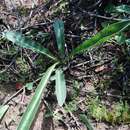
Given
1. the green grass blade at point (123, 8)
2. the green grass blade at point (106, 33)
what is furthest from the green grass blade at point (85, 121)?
the green grass blade at point (123, 8)

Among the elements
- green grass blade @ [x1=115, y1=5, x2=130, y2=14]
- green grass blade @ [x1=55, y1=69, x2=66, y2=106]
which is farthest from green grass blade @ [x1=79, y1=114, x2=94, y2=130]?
green grass blade @ [x1=115, y1=5, x2=130, y2=14]

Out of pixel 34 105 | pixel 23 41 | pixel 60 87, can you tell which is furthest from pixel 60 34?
pixel 34 105

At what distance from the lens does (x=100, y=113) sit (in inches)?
60.4

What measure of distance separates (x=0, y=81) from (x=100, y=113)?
1.73ft

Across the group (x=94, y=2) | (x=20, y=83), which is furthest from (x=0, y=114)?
(x=94, y=2)

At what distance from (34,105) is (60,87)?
0.15 m

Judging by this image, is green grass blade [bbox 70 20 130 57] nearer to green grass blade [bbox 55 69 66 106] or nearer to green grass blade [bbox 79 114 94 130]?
green grass blade [bbox 55 69 66 106]

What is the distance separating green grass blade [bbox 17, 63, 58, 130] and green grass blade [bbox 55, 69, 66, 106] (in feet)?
0.14

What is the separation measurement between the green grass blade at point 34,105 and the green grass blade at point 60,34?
8cm

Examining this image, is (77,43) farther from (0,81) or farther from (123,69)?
(0,81)

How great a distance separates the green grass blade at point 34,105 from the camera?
1370 mm

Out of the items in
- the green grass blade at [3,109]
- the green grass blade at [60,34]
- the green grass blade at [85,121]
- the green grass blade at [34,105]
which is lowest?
the green grass blade at [85,121]

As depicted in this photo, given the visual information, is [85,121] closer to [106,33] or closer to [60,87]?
[60,87]

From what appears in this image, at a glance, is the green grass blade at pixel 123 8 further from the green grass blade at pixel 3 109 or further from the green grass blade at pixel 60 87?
the green grass blade at pixel 3 109
